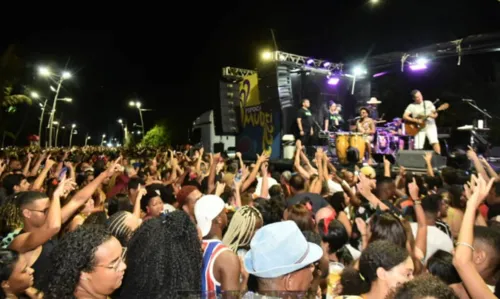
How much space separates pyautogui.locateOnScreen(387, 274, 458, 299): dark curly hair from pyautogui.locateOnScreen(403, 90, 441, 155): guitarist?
33.9 feet

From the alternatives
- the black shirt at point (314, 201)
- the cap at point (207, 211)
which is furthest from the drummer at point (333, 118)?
the cap at point (207, 211)

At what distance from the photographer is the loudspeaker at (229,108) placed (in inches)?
776

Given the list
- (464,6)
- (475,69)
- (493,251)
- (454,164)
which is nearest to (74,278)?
(493,251)

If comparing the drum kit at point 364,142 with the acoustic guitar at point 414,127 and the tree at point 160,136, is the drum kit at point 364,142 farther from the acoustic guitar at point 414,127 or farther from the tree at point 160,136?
the tree at point 160,136

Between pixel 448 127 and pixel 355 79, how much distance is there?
14.2 ft

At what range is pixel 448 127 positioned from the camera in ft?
48.2

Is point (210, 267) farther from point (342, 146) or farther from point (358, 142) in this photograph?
point (342, 146)

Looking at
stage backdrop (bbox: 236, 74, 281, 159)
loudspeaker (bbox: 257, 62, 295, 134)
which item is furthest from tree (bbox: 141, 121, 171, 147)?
loudspeaker (bbox: 257, 62, 295, 134)

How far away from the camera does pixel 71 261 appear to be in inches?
85.4

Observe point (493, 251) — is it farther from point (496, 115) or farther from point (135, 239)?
point (496, 115)

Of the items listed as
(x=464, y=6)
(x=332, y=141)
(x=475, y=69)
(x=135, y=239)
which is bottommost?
(x=135, y=239)

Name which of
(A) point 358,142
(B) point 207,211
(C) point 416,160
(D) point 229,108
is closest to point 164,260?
(B) point 207,211

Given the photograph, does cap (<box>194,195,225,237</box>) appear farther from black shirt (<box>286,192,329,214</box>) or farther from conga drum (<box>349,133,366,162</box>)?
conga drum (<box>349,133,366,162</box>)

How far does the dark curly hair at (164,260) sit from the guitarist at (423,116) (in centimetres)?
1026
